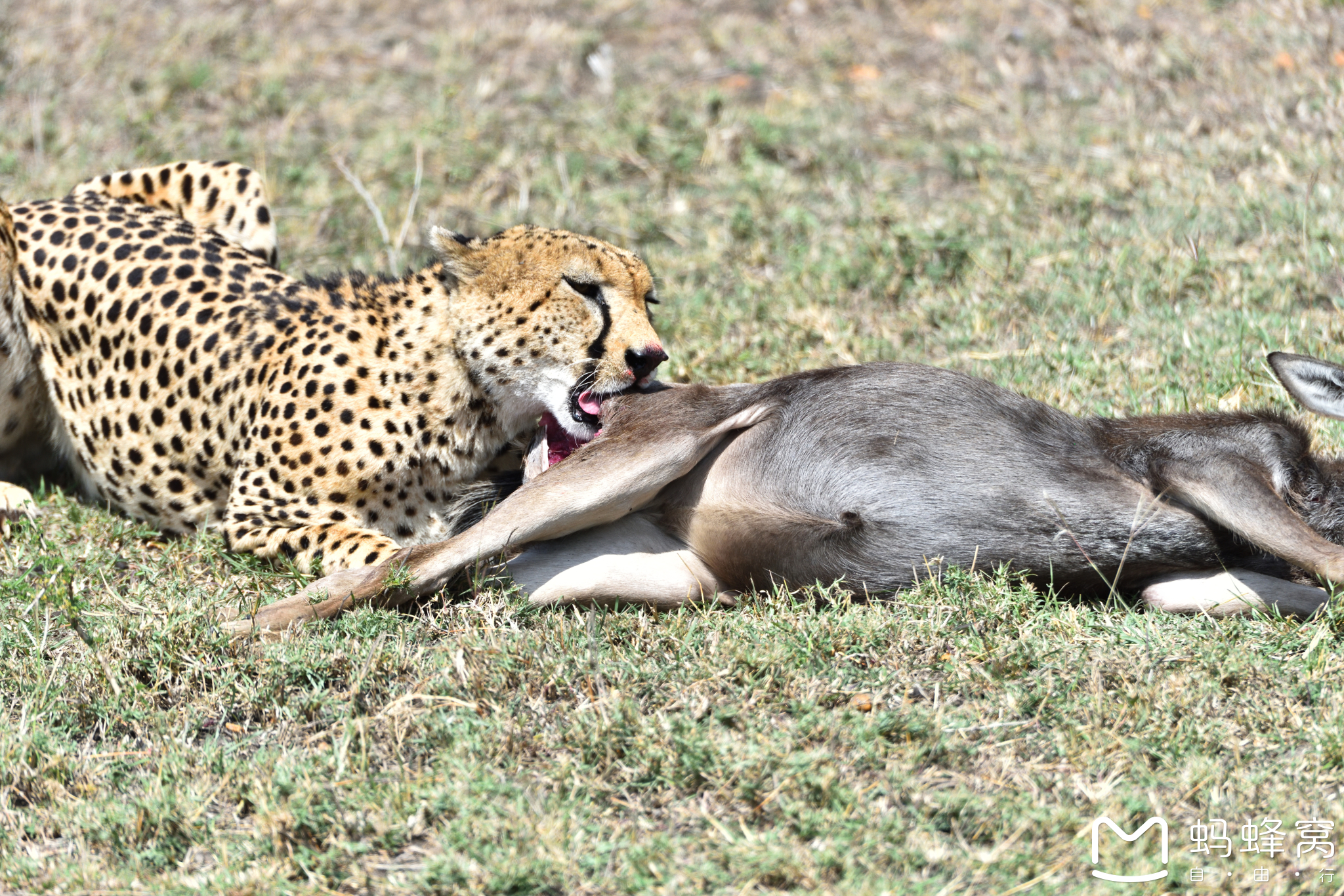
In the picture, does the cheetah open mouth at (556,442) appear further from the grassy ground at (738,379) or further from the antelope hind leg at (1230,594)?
the antelope hind leg at (1230,594)

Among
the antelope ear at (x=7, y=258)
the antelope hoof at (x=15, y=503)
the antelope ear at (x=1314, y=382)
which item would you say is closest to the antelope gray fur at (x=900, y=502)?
the antelope ear at (x=1314, y=382)

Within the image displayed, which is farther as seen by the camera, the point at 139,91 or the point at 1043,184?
the point at 139,91

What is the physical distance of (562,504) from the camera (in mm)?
4035

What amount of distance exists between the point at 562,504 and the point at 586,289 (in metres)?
0.75

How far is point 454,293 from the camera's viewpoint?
4527 millimetres

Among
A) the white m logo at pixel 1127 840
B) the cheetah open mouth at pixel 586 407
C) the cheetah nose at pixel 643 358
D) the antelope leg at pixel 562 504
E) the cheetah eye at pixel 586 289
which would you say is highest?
the cheetah eye at pixel 586 289

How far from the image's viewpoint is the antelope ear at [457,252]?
14.6 ft

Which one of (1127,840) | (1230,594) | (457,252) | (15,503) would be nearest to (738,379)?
(457,252)

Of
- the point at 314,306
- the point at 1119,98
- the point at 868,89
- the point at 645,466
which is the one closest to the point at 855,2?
the point at 868,89

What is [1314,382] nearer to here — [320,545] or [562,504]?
[562,504]

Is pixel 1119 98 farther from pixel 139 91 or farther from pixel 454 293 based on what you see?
pixel 139 91

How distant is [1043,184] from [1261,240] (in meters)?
1.17

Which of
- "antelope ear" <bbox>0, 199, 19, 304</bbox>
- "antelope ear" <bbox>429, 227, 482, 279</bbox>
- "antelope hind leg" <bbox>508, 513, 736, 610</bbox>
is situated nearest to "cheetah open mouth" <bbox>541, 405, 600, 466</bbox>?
"antelope hind leg" <bbox>508, 513, 736, 610</bbox>

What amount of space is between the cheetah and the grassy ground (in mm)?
293
